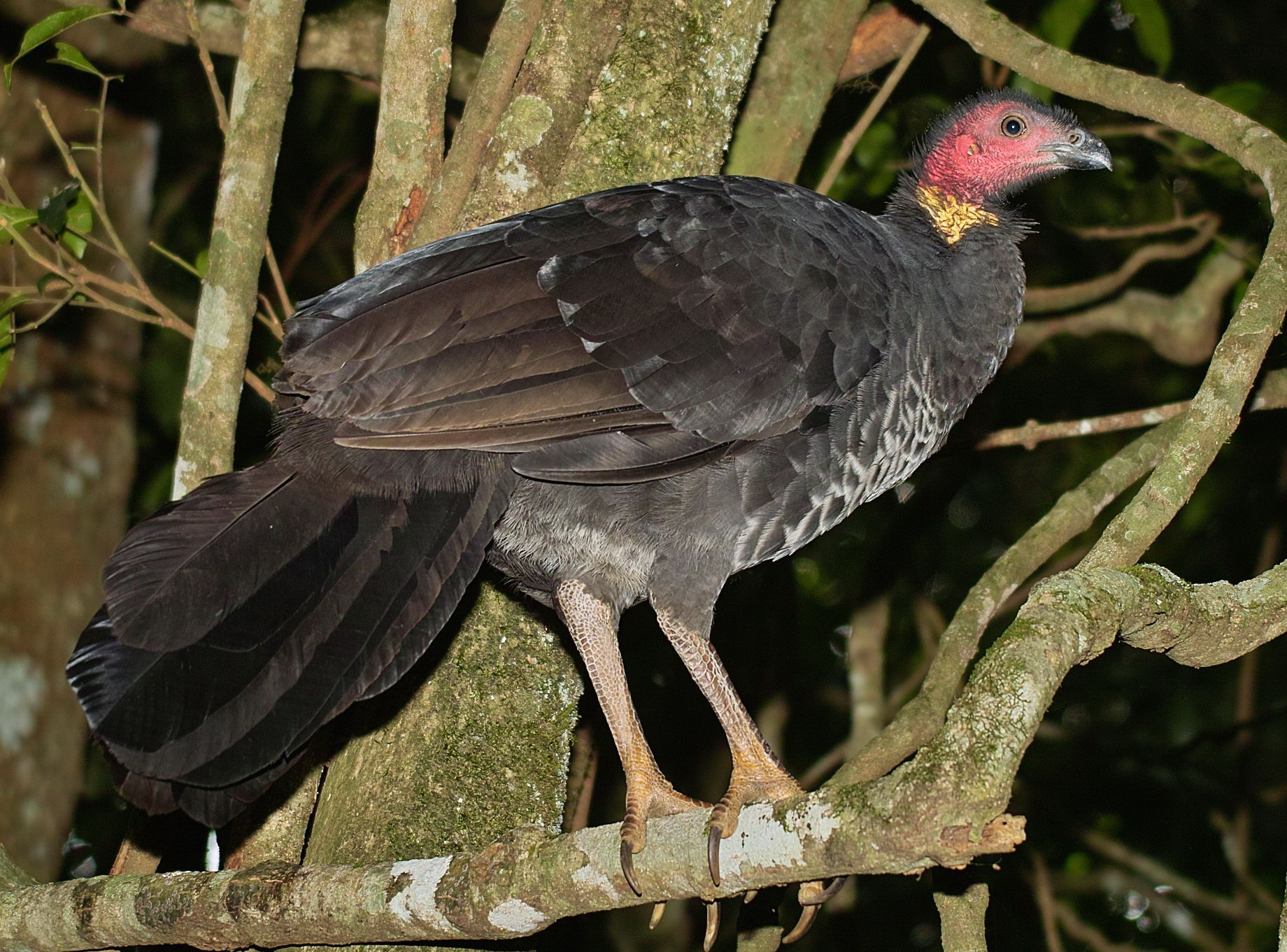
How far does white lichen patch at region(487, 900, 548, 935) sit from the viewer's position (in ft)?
6.50

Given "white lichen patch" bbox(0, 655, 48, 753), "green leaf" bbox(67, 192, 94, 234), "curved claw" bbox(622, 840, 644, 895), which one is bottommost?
"white lichen patch" bbox(0, 655, 48, 753)

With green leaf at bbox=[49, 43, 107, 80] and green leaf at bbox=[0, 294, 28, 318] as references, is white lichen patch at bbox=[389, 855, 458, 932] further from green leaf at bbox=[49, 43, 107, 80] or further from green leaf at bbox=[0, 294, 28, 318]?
green leaf at bbox=[49, 43, 107, 80]

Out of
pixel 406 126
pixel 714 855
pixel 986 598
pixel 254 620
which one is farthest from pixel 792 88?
pixel 714 855

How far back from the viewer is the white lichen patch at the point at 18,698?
13.1 feet

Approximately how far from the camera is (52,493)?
4.33 meters

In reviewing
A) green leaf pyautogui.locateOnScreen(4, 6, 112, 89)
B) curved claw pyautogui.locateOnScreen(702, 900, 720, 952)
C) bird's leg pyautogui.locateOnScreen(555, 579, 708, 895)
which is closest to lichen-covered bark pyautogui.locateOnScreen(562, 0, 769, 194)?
bird's leg pyautogui.locateOnScreen(555, 579, 708, 895)

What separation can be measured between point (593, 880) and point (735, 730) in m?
0.81

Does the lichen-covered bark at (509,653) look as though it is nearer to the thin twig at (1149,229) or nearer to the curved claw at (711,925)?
the curved claw at (711,925)

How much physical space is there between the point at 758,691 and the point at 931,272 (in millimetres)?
2170

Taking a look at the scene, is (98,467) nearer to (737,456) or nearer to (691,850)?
(737,456)

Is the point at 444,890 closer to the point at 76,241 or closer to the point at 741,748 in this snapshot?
the point at 741,748

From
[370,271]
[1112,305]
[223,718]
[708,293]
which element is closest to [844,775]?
[708,293]

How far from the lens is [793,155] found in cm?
360

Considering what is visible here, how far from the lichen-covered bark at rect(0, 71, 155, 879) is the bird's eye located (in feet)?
Answer: 10.6
